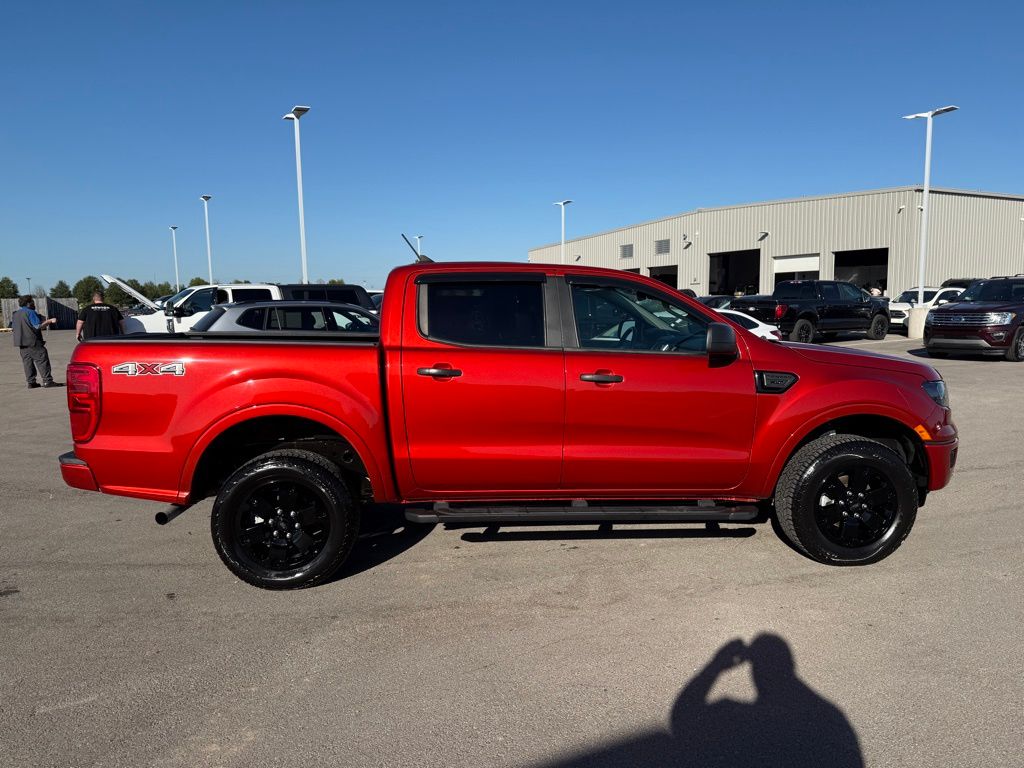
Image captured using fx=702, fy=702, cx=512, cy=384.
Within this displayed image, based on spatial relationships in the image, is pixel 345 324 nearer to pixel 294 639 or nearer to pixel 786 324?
pixel 294 639

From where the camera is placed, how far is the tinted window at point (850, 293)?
20.0 m

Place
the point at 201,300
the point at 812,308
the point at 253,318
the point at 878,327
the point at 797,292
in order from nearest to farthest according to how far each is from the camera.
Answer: the point at 253,318 → the point at 201,300 → the point at 812,308 → the point at 797,292 → the point at 878,327

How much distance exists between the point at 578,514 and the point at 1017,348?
14.7 meters

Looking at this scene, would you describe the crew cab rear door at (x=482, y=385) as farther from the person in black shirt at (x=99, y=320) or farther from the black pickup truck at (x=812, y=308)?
the black pickup truck at (x=812, y=308)

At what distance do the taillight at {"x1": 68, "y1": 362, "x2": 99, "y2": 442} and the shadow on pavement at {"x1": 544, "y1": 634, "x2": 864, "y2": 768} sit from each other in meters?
3.10

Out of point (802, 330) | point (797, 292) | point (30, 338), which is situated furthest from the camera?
point (797, 292)

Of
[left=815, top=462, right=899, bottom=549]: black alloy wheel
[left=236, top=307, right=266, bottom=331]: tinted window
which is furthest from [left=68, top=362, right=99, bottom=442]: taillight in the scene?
[left=236, top=307, right=266, bottom=331]: tinted window

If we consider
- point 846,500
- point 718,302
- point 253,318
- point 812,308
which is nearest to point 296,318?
point 253,318

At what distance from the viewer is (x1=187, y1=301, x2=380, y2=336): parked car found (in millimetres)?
10781

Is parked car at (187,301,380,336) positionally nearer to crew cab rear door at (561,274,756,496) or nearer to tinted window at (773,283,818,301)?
crew cab rear door at (561,274,756,496)

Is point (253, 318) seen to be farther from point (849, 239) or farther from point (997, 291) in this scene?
point (849, 239)

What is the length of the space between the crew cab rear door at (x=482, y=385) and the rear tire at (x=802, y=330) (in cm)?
1651

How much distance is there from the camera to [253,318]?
11008mm

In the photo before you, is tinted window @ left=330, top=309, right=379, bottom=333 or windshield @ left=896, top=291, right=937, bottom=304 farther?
windshield @ left=896, top=291, right=937, bottom=304
